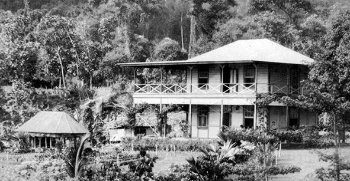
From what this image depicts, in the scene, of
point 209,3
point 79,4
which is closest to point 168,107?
point 209,3

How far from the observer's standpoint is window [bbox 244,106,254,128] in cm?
3266

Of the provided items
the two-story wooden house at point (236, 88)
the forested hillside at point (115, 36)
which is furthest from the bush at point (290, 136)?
the forested hillside at point (115, 36)

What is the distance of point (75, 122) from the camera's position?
98.8ft

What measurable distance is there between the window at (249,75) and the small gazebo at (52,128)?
32.4ft

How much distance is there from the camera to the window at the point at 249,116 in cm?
3266

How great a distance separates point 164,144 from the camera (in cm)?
2867

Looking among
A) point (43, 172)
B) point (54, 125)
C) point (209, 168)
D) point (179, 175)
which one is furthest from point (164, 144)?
point (179, 175)

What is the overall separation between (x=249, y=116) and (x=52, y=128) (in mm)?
11332

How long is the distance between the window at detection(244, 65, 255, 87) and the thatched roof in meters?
9.89

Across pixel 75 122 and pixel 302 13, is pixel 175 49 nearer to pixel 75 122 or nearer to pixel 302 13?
pixel 302 13

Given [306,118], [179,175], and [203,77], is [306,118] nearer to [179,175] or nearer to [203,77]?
[203,77]

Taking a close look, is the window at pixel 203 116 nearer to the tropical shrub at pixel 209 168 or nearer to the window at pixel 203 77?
the window at pixel 203 77

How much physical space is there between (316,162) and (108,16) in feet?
112

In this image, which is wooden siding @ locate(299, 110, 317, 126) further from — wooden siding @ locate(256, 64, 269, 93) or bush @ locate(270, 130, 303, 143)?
bush @ locate(270, 130, 303, 143)
